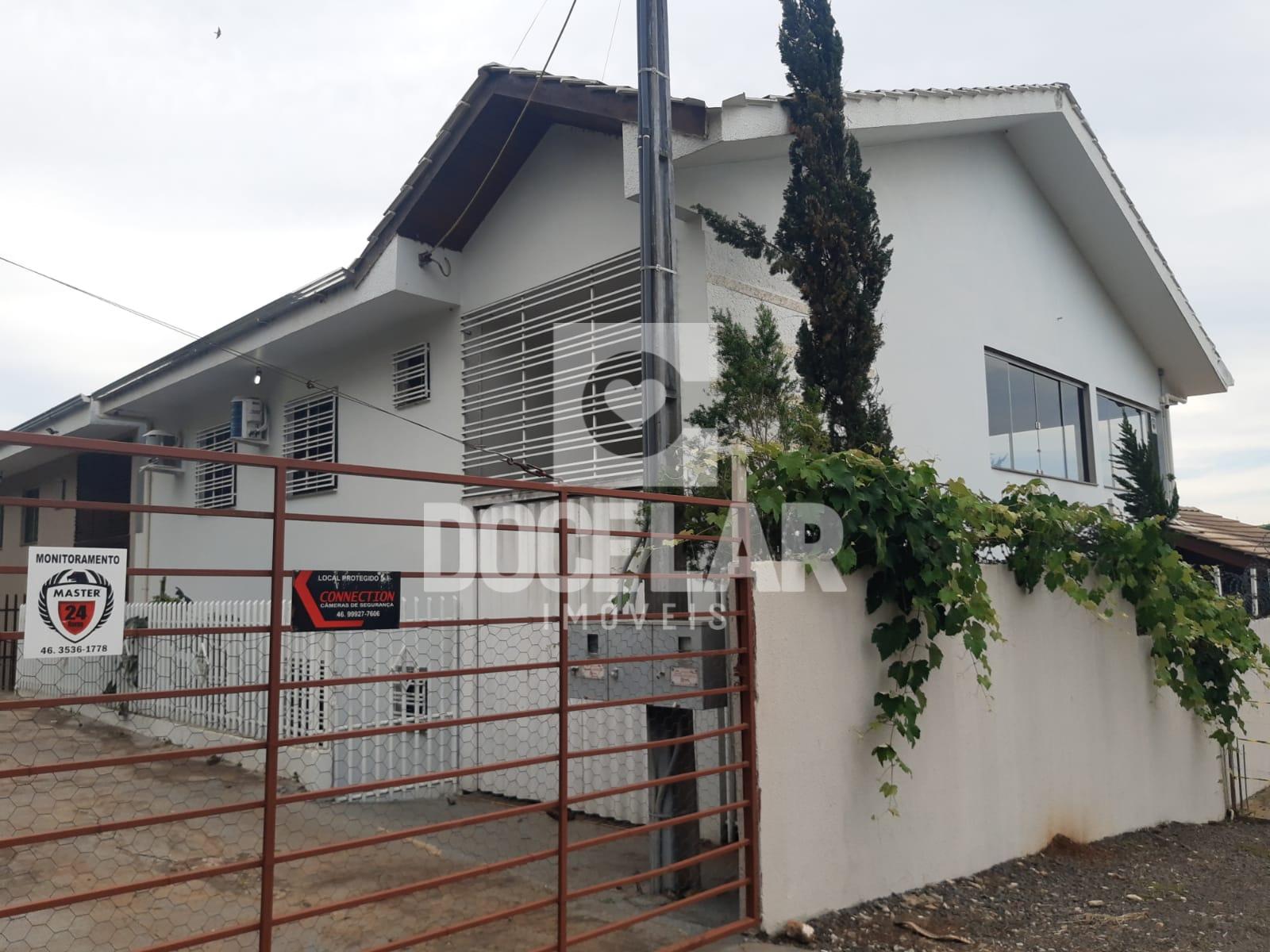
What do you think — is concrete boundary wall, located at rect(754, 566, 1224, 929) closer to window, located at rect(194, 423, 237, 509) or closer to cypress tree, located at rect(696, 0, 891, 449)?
cypress tree, located at rect(696, 0, 891, 449)

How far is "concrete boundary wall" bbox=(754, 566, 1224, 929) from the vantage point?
509 cm

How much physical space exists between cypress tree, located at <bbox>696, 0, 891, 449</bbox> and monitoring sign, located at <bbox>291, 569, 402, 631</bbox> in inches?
183

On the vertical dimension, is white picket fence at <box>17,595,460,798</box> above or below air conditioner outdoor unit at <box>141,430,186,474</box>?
below

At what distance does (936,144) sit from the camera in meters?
10.7

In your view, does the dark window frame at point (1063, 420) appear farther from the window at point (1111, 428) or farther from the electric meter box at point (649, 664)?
the electric meter box at point (649, 664)

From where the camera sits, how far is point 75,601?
2.90 meters

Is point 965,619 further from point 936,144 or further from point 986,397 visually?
point 936,144

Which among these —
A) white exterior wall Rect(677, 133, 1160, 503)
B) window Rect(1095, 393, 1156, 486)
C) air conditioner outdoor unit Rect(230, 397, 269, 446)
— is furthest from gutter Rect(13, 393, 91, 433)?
window Rect(1095, 393, 1156, 486)

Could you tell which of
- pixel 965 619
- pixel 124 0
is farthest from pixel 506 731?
pixel 124 0

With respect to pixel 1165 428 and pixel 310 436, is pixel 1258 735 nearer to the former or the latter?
pixel 1165 428

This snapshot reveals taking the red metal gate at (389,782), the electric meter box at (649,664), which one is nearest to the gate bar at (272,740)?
the red metal gate at (389,782)

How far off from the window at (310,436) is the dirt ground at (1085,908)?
26.5 ft

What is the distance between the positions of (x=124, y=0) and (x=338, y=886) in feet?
22.4

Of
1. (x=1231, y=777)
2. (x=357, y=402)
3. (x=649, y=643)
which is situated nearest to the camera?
(x=649, y=643)
